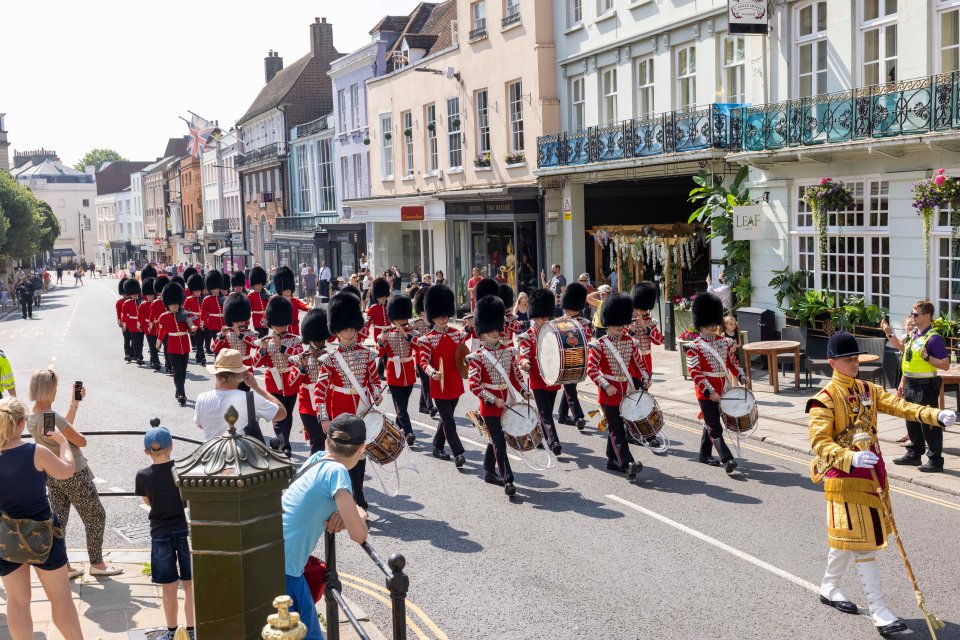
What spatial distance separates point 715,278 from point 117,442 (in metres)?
12.2

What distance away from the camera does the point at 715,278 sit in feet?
68.7

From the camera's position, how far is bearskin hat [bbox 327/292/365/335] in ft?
37.1

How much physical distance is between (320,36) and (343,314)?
47047 millimetres

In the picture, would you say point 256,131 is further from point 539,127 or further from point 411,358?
point 411,358

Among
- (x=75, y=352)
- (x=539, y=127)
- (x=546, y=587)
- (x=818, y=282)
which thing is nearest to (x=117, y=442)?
(x=546, y=587)

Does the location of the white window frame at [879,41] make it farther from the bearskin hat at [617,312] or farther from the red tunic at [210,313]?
the red tunic at [210,313]

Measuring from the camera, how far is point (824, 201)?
17344 millimetres

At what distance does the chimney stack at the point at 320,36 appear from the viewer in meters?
55.0

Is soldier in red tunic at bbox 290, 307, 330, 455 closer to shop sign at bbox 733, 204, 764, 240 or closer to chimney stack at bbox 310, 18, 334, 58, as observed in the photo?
shop sign at bbox 733, 204, 764, 240

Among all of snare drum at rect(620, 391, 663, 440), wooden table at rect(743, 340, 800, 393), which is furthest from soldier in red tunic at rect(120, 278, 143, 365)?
snare drum at rect(620, 391, 663, 440)

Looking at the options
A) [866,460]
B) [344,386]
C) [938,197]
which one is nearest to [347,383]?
[344,386]

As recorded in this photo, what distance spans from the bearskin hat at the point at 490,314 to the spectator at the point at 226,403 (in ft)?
9.72

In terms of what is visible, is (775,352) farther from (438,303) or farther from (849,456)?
(849,456)

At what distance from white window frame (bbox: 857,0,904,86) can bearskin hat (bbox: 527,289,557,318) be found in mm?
7467
